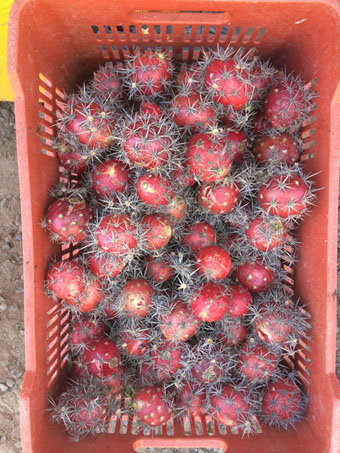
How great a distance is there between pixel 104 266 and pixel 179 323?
0.39m

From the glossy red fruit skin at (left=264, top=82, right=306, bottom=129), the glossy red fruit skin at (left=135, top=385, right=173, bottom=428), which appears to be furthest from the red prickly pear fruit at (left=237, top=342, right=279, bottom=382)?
the glossy red fruit skin at (left=264, top=82, right=306, bottom=129)

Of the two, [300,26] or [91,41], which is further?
[91,41]

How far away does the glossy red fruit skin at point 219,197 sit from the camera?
59.7 inches

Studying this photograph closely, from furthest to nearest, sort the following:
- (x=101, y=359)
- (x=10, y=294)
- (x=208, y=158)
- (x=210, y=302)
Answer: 1. (x=10, y=294)
2. (x=101, y=359)
3. (x=210, y=302)
4. (x=208, y=158)

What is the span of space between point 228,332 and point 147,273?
459 mm

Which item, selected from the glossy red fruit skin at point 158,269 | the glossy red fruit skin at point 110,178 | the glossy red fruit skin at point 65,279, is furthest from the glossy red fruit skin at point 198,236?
the glossy red fruit skin at point 65,279

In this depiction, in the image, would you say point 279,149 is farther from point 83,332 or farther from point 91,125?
point 83,332

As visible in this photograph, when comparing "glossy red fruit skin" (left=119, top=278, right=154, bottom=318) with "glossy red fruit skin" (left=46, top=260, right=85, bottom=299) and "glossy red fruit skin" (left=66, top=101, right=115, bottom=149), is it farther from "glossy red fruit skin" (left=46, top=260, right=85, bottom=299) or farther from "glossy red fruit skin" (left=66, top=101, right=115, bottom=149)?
"glossy red fruit skin" (left=66, top=101, right=115, bottom=149)

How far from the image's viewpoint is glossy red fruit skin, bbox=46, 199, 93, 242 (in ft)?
4.82


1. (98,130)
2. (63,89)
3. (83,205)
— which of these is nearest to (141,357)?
(83,205)

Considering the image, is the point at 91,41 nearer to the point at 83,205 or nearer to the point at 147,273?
the point at 83,205

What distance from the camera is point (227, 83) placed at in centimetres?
145

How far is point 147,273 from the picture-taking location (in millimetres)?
1677

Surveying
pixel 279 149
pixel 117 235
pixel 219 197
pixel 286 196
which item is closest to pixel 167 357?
pixel 117 235
